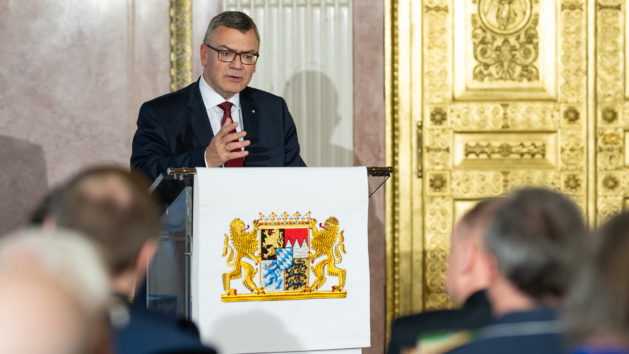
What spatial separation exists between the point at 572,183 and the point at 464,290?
183 inches

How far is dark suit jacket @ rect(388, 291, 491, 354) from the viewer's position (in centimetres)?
212

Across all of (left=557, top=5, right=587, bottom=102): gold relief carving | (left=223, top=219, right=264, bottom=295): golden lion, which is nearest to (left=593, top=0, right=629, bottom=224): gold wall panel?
(left=557, top=5, right=587, bottom=102): gold relief carving

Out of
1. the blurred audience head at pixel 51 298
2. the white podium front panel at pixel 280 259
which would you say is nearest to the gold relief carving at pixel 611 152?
the white podium front panel at pixel 280 259

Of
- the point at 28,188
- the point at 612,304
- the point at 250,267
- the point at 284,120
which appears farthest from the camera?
the point at 28,188

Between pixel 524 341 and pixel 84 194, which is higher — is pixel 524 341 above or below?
below

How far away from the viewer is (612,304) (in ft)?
4.69

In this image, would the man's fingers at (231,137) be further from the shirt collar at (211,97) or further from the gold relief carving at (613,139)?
the gold relief carving at (613,139)

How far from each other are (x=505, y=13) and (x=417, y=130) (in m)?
1.05

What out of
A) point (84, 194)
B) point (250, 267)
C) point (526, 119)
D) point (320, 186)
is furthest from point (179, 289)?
point (526, 119)

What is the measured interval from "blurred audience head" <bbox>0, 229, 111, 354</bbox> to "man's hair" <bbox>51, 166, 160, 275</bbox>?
58 centimetres

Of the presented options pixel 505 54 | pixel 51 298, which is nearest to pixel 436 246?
pixel 505 54

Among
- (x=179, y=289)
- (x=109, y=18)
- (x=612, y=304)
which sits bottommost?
(x=179, y=289)

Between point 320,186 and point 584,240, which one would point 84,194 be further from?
point 320,186

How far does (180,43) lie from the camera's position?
21.2 feet
